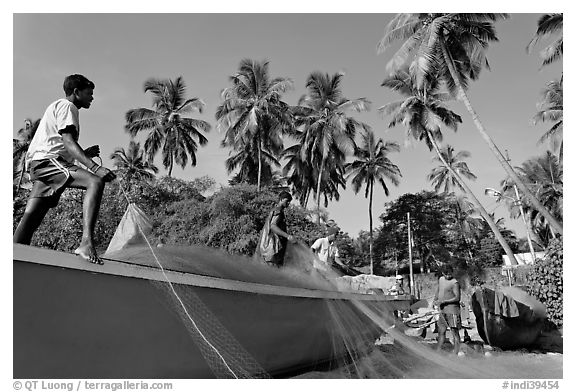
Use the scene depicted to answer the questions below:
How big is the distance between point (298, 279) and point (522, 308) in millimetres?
5592

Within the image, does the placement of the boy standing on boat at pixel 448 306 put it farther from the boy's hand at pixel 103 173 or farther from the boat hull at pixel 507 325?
the boy's hand at pixel 103 173

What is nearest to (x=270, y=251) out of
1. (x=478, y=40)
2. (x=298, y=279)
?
(x=298, y=279)

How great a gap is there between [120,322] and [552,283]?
30.6ft

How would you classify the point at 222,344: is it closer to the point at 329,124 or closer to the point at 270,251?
the point at 270,251

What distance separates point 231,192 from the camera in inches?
950

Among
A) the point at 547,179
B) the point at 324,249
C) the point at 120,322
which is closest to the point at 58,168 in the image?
the point at 120,322

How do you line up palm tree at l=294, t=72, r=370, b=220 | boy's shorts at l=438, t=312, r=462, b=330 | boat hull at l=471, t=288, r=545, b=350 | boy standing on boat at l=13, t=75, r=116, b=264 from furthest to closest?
palm tree at l=294, t=72, r=370, b=220, boat hull at l=471, t=288, r=545, b=350, boy's shorts at l=438, t=312, r=462, b=330, boy standing on boat at l=13, t=75, r=116, b=264

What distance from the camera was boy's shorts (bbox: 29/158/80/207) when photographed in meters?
3.02

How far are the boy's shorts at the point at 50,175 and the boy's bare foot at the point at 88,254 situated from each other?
0.62 m

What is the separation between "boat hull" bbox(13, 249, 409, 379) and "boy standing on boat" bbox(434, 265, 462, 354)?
4590 millimetres

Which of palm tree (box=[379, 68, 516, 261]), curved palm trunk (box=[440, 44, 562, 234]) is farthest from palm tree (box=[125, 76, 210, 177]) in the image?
curved palm trunk (box=[440, 44, 562, 234])

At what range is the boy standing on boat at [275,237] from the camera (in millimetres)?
5344

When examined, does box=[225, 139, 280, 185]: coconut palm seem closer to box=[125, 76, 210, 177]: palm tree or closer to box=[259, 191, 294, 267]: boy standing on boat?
box=[125, 76, 210, 177]: palm tree

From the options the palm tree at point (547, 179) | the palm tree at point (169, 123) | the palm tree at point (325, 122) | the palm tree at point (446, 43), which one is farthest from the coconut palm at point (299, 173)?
the palm tree at point (547, 179)
